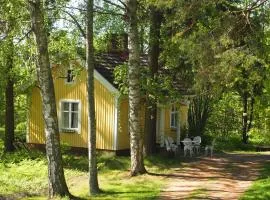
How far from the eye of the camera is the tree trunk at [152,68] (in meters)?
20.9

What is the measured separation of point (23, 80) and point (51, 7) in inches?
278

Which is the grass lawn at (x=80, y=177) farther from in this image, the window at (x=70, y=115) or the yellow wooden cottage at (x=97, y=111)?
the window at (x=70, y=115)

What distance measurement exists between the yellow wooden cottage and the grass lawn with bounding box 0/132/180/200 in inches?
52.9

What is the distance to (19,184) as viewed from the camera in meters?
19.0

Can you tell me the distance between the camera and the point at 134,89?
58.5 feet

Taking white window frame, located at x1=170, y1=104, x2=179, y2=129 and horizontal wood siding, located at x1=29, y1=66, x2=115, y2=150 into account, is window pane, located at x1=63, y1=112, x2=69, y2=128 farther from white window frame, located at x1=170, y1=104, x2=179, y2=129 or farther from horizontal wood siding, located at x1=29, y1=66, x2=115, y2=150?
white window frame, located at x1=170, y1=104, x2=179, y2=129

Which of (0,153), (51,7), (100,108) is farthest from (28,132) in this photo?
(51,7)

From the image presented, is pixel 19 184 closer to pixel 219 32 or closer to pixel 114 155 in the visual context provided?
pixel 114 155

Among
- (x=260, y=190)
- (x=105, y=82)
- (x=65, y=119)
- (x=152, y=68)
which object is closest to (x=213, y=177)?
(x=260, y=190)

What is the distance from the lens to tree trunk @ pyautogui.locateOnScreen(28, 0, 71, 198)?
14.1 m

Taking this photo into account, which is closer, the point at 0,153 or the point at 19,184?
the point at 19,184

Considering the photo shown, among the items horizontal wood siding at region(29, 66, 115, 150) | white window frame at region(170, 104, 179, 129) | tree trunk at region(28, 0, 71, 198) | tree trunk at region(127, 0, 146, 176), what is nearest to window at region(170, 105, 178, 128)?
white window frame at region(170, 104, 179, 129)

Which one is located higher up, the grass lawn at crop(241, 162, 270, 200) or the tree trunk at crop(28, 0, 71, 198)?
the tree trunk at crop(28, 0, 71, 198)

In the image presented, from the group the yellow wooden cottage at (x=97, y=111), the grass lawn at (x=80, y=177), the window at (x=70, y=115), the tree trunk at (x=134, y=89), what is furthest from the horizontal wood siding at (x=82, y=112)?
the tree trunk at (x=134, y=89)
